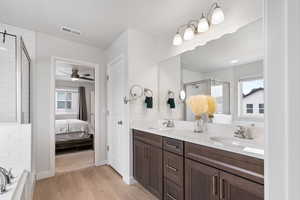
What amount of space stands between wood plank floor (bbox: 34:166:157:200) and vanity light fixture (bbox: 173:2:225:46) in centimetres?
224

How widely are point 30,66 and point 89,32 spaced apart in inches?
43.2

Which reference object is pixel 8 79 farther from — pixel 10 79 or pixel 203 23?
pixel 203 23

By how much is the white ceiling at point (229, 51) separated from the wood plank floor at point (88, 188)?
74.1 inches

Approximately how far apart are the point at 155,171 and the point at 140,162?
375 millimetres

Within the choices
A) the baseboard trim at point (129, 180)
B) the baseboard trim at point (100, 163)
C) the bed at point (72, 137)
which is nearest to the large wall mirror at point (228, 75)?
the baseboard trim at point (129, 180)

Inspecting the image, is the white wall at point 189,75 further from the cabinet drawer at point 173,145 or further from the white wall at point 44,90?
the white wall at point 44,90

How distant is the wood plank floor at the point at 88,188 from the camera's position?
209 cm

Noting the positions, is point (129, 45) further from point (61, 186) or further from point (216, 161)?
point (61, 186)

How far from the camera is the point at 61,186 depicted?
2367 mm

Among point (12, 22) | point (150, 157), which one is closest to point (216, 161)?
point (150, 157)

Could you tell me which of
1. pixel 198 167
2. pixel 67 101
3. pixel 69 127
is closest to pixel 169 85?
pixel 198 167

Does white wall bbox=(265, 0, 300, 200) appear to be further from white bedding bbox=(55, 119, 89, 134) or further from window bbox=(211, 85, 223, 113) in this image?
white bedding bbox=(55, 119, 89, 134)

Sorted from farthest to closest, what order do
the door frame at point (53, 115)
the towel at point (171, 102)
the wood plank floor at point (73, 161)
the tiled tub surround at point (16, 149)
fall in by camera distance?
the wood plank floor at point (73, 161), the door frame at point (53, 115), the towel at point (171, 102), the tiled tub surround at point (16, 149)

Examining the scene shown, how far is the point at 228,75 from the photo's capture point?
1789 millimetres
